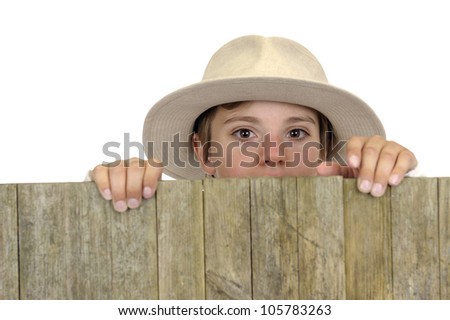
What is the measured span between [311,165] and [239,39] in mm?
683

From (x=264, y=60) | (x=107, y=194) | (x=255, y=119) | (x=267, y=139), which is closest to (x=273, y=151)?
(x=267, y=139)

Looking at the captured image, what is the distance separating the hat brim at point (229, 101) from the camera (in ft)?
11.2

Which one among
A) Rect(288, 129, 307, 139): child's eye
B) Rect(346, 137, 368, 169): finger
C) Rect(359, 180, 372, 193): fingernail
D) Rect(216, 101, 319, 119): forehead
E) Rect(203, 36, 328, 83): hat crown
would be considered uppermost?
Rect(203, 36, 328, 83): hat crown

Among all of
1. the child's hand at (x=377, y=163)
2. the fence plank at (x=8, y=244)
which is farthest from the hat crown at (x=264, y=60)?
the fence plank at (x=8, y=244)

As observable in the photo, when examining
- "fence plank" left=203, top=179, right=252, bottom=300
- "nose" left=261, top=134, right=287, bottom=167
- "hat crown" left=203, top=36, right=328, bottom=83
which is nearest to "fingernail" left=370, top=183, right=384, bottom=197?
"fence plank" left=203, top=179, right=252, bottom=300

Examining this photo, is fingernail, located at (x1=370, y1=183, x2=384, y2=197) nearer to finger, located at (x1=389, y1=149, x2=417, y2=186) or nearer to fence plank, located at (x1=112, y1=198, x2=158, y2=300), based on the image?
finger, located at (x1=389, y1=149, x2=417, y2=186)

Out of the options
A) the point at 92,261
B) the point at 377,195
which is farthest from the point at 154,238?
the point at 377,195

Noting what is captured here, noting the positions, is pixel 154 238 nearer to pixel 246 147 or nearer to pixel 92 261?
pixel 92 261

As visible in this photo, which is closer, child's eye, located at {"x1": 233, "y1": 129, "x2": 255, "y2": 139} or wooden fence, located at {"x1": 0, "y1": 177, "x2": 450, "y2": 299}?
wooden fence, located at {"x1": 0, "y1": 177, "x2": 450, "y2": 299}

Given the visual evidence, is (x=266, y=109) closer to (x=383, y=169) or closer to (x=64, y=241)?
(x=383, y=169)

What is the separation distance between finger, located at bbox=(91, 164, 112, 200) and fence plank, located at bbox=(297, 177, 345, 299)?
0.66 meters

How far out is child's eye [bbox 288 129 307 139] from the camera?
3.59m

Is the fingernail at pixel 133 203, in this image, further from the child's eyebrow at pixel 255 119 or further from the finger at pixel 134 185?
the child's eyebrow at pixel 255 119

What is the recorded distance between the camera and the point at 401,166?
2.79m
